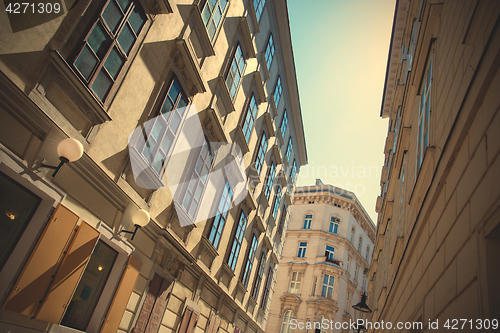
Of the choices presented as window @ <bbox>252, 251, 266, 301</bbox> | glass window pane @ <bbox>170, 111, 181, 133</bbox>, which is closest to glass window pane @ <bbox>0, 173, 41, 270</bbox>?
glass window pane @ <bbox>170, 111, 181, 133</bbox>

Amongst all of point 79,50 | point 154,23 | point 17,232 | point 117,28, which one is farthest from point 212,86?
point 17,232

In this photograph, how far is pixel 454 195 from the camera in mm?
3682

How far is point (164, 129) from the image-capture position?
339 inches

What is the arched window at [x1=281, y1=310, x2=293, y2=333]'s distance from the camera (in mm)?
33062

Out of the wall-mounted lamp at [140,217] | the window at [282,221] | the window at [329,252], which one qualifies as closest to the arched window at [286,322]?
the window at [329,252]

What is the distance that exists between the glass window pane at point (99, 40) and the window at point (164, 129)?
195 centimetres

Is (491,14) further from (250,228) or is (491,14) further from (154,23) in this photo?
(250,228)

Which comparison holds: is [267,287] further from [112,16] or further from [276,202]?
[112,16]

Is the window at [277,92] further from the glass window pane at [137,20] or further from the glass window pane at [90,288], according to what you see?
the glass window pane at [90,288]

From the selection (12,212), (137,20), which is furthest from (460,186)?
(137,20)

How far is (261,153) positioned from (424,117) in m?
10.5

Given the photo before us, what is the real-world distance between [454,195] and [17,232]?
20.6 ft

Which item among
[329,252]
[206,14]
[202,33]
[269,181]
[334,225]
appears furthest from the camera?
[334,225]

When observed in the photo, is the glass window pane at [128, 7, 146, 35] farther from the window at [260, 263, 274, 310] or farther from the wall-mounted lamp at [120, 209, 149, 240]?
the window at [260, 263, 274, 310]
